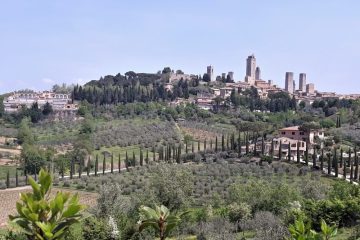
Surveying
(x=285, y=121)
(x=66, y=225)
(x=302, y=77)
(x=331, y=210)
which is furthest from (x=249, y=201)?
(x=302, y=77)

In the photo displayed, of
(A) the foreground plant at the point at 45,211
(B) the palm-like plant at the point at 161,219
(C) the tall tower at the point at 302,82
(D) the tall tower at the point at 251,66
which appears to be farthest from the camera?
(C) the tall tower at the point at 302,82

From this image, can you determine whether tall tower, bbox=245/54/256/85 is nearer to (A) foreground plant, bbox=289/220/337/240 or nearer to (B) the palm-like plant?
(A) foreground plant, bbox=289/220/337/240

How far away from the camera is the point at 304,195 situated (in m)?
31.0

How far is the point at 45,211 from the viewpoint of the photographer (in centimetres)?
379

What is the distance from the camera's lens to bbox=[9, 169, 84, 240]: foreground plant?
372 cm

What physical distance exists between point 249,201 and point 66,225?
2576 centimetres

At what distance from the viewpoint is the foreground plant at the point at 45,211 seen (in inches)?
147

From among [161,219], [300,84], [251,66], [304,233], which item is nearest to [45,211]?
Answer: [161,219]

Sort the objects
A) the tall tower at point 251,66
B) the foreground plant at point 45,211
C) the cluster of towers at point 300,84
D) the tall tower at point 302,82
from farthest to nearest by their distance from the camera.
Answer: the tall tower at point 302,82 < the tall tower at point 251,66 < the cluster of towers at point 300,84 < the foreground plant at point 45,211

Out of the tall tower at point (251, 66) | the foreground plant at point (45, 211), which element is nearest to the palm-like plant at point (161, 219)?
the foreground plant at point (45, 211)

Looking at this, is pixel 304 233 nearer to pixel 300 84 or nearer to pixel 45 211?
pixel 45 211

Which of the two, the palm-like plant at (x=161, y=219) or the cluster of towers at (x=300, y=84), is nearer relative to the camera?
the palm-like plant at (x=161, y=219)

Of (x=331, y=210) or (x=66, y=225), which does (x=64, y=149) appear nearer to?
(x=331, y=210)

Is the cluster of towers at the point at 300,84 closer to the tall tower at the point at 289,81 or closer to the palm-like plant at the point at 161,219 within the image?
the tall tower at the point at 289,81
